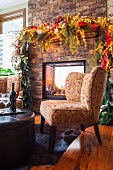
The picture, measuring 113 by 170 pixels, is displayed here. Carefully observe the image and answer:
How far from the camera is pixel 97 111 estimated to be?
7.07 feet

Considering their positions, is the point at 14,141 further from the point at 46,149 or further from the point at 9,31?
the point at 9,31

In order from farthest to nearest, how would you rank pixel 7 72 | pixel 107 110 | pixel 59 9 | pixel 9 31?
1. pixel 9 31
2. pixel 7 72
3. pixel 59 9
4. pixel 107 110

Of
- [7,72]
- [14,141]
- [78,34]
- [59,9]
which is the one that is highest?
[59,9]

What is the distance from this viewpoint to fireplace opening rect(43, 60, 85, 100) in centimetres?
412

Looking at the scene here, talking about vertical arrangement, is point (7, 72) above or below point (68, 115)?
above

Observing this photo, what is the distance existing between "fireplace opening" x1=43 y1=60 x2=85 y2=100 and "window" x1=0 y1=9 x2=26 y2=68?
125 centimetres

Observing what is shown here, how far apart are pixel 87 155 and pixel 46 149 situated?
467 mm

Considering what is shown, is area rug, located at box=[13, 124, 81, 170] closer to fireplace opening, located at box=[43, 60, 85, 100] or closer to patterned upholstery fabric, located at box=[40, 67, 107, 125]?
patterned upholstery fabric, located at box=[40, 67, 107, 125]

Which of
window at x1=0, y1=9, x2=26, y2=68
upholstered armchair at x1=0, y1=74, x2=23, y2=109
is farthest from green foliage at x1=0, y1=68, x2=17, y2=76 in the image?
upholstered armchair at x1=0, y1=74, x2=23, y2=109

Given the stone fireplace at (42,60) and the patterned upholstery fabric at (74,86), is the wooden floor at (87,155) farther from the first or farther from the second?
the stone fireplace at (42,60)

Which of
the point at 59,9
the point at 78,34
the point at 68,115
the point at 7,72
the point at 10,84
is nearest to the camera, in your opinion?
the point at 68,115

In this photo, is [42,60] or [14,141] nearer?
[14,141]

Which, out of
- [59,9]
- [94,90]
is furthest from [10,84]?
[94,90]

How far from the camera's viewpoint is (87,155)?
1891 mm
